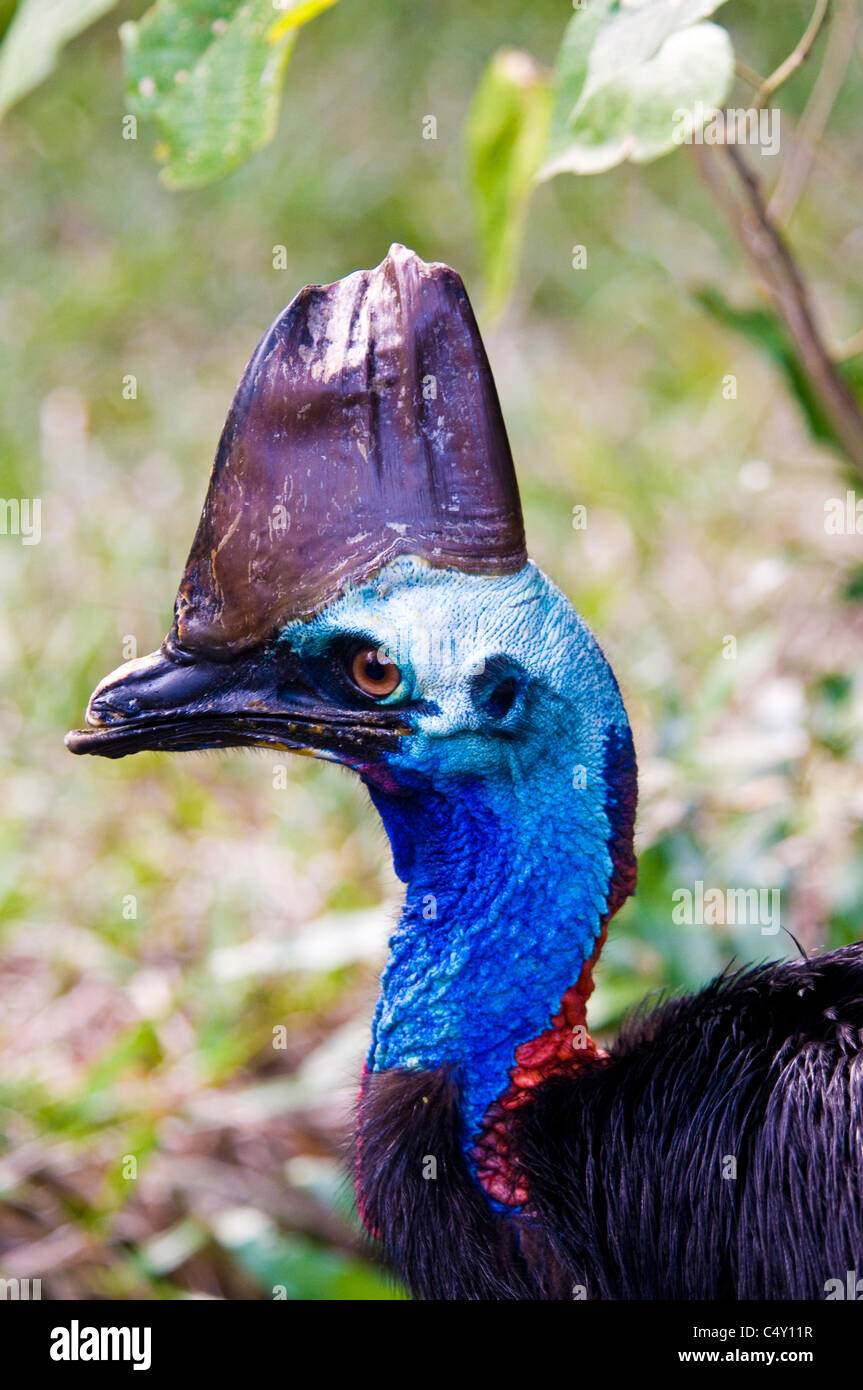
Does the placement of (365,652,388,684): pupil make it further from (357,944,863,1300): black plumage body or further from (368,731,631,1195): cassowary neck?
(357,944,863,1300): black plumage body

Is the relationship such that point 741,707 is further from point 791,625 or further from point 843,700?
point 843,700

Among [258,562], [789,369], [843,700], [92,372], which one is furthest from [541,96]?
[92,372]

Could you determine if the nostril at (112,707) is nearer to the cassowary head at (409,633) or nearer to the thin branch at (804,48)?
the cassowary head at (409,633)

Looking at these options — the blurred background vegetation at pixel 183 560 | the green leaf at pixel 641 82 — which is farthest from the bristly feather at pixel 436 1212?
the green leaf at pixel 641 82

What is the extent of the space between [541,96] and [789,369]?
0.65m

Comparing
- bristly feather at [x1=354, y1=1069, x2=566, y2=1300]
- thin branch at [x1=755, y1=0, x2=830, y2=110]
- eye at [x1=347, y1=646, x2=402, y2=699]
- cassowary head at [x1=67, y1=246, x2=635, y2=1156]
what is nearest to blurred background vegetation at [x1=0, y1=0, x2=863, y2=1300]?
bristly feather at [x1=354, y1=1069, x2=566, y2=1300]

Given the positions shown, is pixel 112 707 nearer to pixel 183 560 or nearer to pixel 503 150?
pixel 503 150

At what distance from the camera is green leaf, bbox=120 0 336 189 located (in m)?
1.77

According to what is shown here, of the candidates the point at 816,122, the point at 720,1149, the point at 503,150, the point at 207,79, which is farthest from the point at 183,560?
the point at 720,1149

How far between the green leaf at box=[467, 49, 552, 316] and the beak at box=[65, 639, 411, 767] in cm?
126

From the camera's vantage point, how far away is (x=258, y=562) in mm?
1578

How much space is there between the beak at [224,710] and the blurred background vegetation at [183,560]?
517 mm

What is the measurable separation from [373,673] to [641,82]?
0.64m

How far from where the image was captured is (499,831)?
66.1 inches
